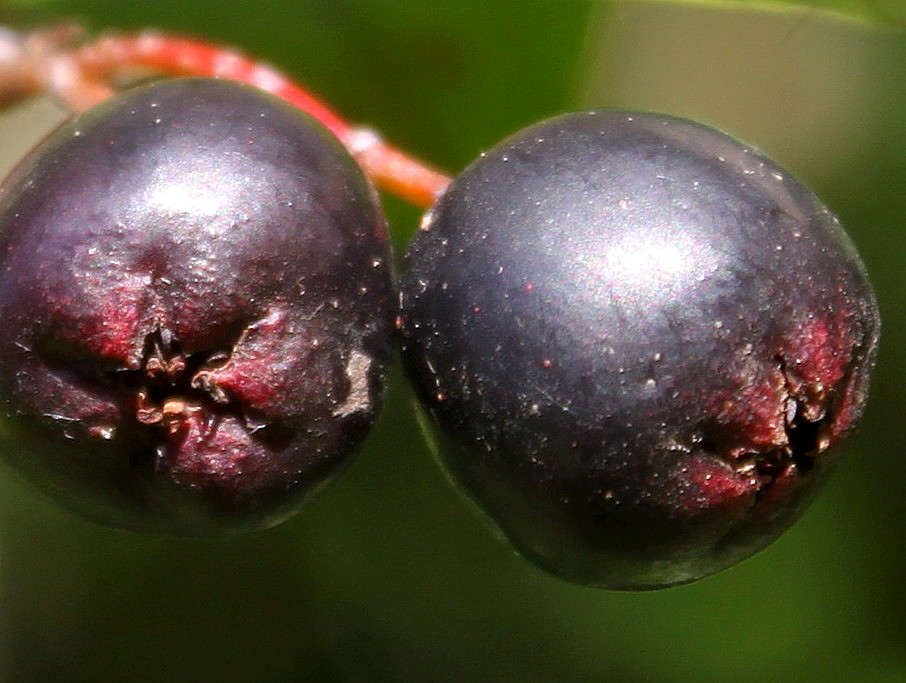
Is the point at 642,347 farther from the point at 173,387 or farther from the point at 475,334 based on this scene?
the point at 173,387

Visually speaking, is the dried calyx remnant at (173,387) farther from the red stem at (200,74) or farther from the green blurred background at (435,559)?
the green blurred background at (435,559)

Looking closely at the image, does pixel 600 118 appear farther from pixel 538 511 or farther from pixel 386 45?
pixel 386 45

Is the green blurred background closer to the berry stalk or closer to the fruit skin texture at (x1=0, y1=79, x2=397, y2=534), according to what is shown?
the berry stalk

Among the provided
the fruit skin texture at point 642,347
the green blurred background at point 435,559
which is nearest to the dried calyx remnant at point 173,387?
the fruit skin texture at point 642,347

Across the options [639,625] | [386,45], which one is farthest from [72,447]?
[639,625]

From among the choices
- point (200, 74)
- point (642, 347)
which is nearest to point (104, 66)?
point (200, 74)

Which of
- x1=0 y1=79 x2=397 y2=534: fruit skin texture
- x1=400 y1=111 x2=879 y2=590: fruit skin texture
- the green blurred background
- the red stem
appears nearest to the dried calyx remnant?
x1=0 y1=79 x2=397 y2=534: fruit skin texture

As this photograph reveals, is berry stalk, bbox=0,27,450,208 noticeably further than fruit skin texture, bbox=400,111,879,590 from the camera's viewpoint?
Yes
